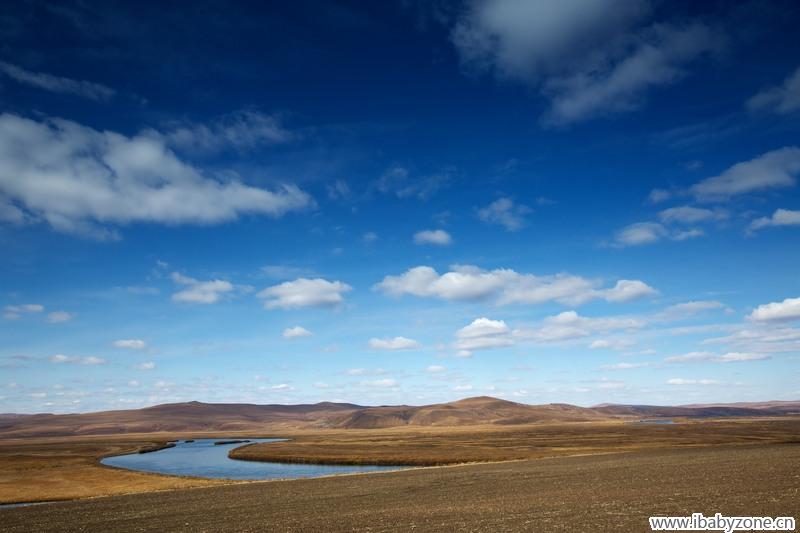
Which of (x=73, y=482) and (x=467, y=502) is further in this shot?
(x=73, y=482)

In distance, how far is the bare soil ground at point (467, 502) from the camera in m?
22.1

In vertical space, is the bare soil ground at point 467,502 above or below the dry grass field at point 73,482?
above

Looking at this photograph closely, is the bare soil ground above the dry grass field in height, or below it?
above

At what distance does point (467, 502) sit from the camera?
2855 centimetres

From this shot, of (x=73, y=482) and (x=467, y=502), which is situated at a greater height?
(x=467, y=502)

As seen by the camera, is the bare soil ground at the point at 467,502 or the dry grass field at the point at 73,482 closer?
the bare soil ground at the point at 467,502

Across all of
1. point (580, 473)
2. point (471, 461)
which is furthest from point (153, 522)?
point (471, 461)

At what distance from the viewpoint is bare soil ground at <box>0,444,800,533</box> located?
72.6 feet

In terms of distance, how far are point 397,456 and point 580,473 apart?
129 feet

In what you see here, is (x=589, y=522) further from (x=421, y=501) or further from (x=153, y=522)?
(x=153, y=522)

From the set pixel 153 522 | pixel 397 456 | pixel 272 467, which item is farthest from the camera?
pixel 397 456

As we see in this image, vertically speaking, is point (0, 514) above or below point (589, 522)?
below

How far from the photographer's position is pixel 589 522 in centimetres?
2052

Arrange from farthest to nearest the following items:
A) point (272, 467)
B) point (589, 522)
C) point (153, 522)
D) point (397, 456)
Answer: point (397, 456) → point (272, 467) → point (153, 522) → point (589, 522)
